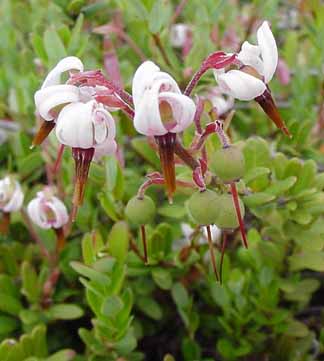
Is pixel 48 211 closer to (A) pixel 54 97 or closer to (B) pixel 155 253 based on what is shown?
(B) pixel 155 253

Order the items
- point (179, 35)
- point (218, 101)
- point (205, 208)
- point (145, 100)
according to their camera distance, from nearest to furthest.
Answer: point (145, 100)
point (205, 208)
point (218, 101)
point (179, 35)

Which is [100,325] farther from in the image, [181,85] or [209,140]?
[181,85]

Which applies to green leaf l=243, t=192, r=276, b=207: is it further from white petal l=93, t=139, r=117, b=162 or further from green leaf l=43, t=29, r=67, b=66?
green leaf l=43, t=29, r=67, b=66

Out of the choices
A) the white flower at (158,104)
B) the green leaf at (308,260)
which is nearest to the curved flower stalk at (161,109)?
the white flower at (158,104)

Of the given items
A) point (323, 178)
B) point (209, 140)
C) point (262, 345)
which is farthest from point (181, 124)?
point (262, 345)

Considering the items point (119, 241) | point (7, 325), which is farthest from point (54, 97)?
point (7, 325)

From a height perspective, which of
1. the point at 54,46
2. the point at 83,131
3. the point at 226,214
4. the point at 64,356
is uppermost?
the point at 54,46

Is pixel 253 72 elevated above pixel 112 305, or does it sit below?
above
